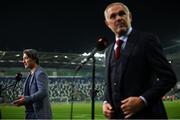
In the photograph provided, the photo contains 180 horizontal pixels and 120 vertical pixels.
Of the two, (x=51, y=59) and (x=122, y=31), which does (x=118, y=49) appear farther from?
(x=51, y=59)

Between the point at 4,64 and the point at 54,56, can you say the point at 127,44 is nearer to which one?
the point at 54,56

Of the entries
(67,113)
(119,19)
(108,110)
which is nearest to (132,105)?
(108,110)

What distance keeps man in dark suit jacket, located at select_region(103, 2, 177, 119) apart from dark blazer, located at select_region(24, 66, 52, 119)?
225cm

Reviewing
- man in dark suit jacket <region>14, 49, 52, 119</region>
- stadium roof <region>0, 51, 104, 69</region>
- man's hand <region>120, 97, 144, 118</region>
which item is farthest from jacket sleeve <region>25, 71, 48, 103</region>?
stadium roof <region>0, 51, 104, 69</region>

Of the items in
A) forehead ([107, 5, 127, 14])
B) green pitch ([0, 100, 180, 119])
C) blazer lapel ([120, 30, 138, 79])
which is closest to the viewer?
blazer lapel ([120, 30, 138, 79])

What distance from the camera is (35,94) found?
17.9ft

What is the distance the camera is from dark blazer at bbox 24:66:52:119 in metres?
5.46

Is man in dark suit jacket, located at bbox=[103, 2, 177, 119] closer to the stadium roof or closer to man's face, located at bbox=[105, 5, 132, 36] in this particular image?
man's face, located at bbox=[105, 5, 132, 36]

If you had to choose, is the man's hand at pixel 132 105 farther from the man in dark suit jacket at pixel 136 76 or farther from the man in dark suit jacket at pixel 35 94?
the man in dark suit jacket at pixel 35 94

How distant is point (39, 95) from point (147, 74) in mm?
2632

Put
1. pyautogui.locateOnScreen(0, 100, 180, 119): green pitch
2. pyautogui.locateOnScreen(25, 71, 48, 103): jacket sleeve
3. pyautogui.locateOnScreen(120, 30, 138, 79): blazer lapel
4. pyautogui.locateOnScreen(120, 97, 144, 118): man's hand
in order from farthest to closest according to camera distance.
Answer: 1. pyautogui.locateOnScreen(0, 100, 180, 119): green pitch
2. pyautogui.locateOnScreen(25, 71, 48, 103): jacket sleeve
3. pyautogui.locateOnScreen(120, 30, 138, 79): blazer lapel
4. pyautogui.locateOnScreen(120, 97, 144, 118): man's hand

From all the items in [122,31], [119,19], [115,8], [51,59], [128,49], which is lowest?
[128,49]

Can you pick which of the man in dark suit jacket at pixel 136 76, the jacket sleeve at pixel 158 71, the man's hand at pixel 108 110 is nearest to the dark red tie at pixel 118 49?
the man in dark suit jacket at pixel 136 76

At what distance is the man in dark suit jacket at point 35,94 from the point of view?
5461mm
